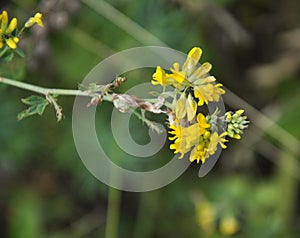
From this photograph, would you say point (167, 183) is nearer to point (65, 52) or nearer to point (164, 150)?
point (164, 150)

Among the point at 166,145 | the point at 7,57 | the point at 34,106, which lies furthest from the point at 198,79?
the point at 166,145

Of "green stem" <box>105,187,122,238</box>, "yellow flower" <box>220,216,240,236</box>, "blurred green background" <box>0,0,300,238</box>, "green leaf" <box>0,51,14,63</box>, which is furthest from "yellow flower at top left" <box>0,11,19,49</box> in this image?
"yellow flower" <box>220,216,240,236</box>

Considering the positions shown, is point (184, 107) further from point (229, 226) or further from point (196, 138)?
point (229, 226)

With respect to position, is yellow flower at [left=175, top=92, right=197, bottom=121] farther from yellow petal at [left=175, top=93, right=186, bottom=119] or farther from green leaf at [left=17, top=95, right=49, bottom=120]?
green leaf at [left=17, top=95, right=49, bottom=120]

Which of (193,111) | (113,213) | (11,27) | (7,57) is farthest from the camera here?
(113,213)

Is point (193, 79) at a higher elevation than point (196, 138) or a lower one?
higher

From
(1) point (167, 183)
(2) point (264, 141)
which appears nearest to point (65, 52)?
(1) point (167, 183)

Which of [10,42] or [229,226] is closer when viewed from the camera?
[10,42]
